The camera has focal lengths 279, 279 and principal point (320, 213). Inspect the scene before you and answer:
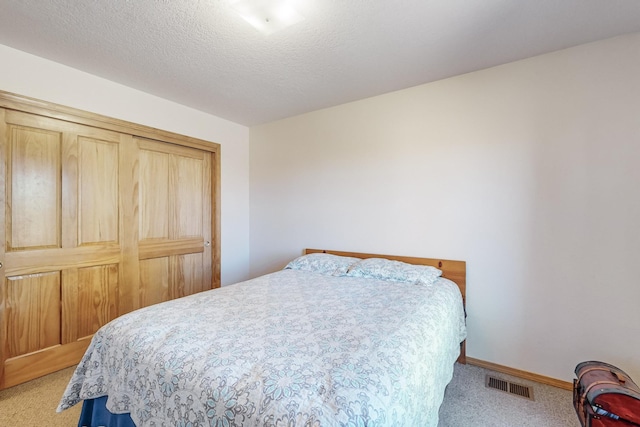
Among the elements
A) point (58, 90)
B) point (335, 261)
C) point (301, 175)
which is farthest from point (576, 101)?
point (58, 90)

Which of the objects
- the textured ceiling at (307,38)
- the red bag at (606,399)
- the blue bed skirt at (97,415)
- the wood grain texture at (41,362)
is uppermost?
the textured ceiling at (307,38)

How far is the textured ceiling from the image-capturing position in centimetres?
162

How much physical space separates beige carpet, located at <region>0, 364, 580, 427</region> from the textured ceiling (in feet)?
8.06

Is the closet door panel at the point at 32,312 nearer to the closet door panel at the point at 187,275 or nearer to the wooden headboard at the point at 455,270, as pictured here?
the closet door panel at the point at 187,275

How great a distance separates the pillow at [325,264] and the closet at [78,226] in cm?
139

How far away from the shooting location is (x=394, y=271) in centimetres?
237

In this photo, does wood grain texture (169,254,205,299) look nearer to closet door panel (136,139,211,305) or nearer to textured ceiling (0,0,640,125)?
closet door panel (136,139,211,305)

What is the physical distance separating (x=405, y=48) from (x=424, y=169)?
104 cm

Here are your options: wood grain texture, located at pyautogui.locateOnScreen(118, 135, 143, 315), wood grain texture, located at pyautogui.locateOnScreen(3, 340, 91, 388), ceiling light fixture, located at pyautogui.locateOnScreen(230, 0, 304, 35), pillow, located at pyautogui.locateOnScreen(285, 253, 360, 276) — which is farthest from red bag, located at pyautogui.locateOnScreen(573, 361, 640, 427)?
wood grain texture, located at pyautogui.locateOnScreen(3, 340, 91, 388)

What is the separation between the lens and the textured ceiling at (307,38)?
5.31 feet

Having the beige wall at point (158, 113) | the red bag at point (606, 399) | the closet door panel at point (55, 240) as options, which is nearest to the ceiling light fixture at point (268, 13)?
the beige wall at point (158, 113)

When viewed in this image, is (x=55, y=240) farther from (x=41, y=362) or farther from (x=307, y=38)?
(x=307, y=38)

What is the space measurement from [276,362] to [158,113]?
112 inches

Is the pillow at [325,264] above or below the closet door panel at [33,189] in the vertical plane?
below
